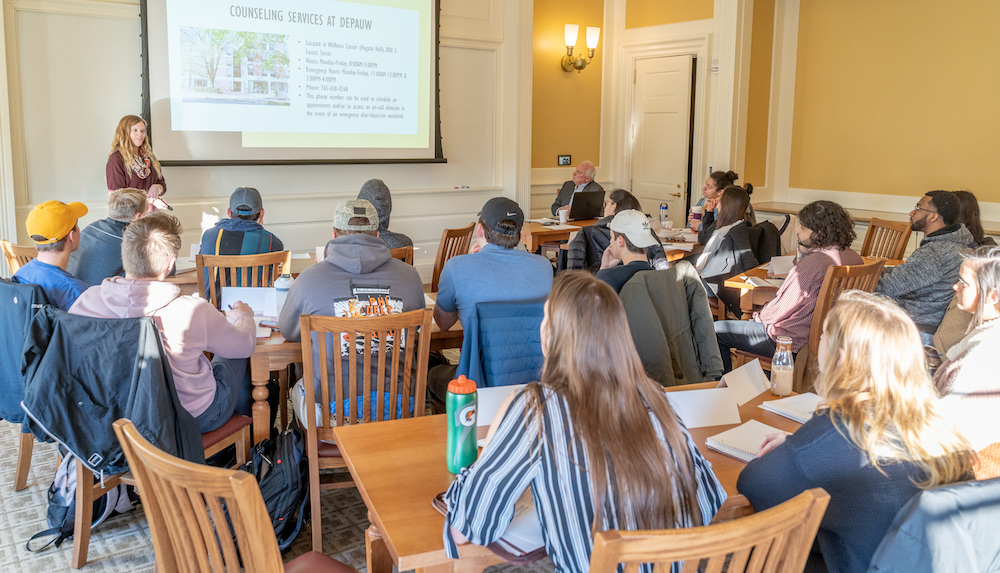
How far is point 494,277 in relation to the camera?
105 inches

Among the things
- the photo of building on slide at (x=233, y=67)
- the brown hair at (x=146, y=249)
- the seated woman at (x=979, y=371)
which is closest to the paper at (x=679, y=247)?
the seated woman at (x=979, y=371)

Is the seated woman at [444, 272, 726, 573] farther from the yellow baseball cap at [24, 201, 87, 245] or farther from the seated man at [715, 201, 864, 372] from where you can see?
the seated man at [715, 201, 864, 372]

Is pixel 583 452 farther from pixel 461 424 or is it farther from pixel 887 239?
pixel 887 239

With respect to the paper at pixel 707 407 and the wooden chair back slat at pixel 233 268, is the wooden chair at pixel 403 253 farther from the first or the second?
the paper at pixel 707 407

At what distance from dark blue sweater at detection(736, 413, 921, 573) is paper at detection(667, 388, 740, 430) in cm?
43

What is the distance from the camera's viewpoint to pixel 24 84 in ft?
16.1

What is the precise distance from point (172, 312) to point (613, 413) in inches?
60.9

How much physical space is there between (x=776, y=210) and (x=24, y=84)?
6061 mm

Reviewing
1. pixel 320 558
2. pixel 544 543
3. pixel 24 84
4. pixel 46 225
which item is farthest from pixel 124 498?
pixel 24 84

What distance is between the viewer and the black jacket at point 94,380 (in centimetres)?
208

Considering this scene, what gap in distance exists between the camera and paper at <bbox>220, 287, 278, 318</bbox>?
2.90 metres

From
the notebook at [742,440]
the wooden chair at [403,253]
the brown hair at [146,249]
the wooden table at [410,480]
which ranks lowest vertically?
the wooden table at [410,480]

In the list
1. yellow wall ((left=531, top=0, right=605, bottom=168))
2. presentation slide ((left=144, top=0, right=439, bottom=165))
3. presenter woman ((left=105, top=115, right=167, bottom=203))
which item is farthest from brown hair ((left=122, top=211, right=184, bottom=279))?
yellow wall ((left=531, top=0, right=605, bottom=168))

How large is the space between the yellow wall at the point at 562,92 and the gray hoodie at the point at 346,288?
5241 mm
